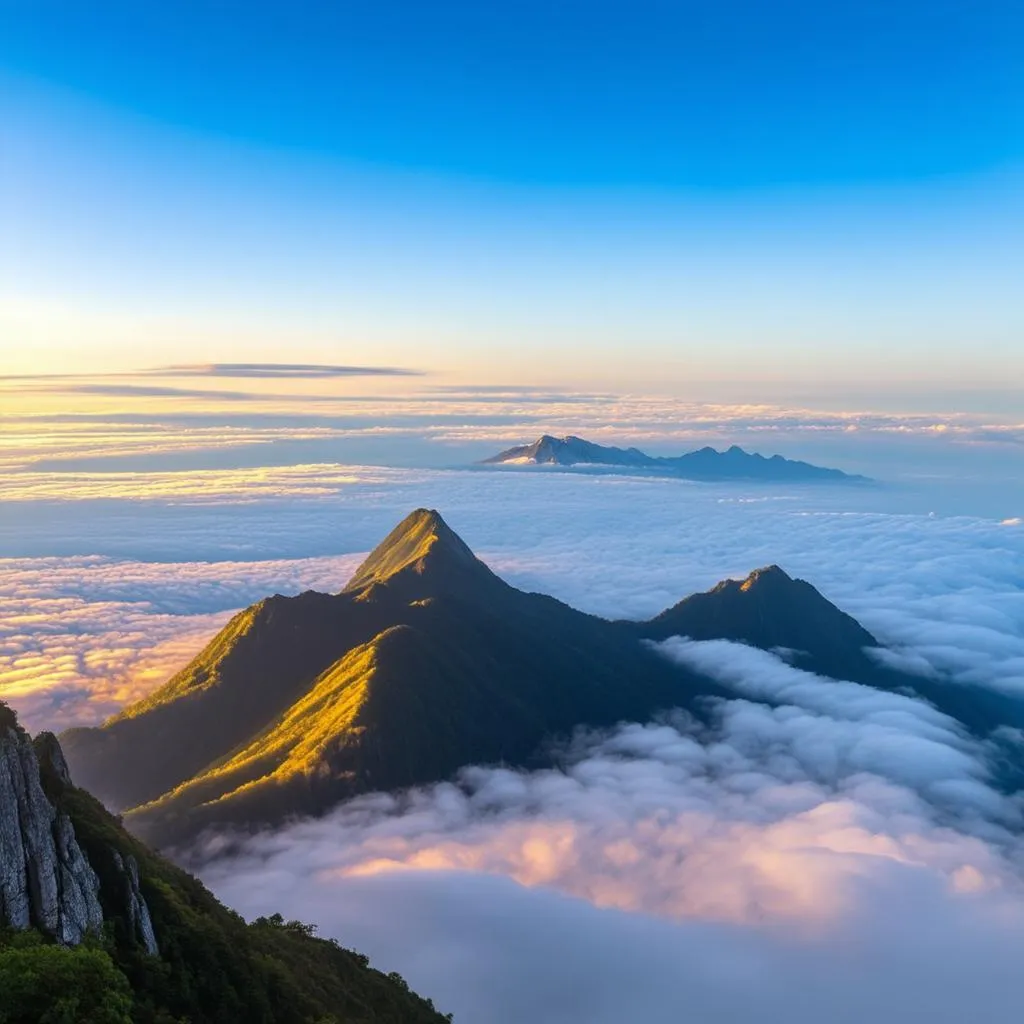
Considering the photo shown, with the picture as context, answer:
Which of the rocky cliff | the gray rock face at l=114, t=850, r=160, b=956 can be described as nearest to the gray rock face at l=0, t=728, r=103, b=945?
the rocky cliff

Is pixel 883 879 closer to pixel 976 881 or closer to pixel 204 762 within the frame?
pixel 976 881

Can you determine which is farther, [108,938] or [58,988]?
[108,938]

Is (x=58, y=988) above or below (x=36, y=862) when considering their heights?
below

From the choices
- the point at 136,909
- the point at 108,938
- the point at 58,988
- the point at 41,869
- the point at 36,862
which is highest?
the point at 36,862

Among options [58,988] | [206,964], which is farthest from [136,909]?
[58,988]

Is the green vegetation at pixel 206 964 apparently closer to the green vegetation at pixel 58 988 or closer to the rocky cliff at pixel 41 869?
the rocky cliff at pixel 41 869

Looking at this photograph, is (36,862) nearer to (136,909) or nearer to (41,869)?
(41,869)

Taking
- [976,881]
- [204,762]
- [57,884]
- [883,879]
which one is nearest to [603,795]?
[883,879]
